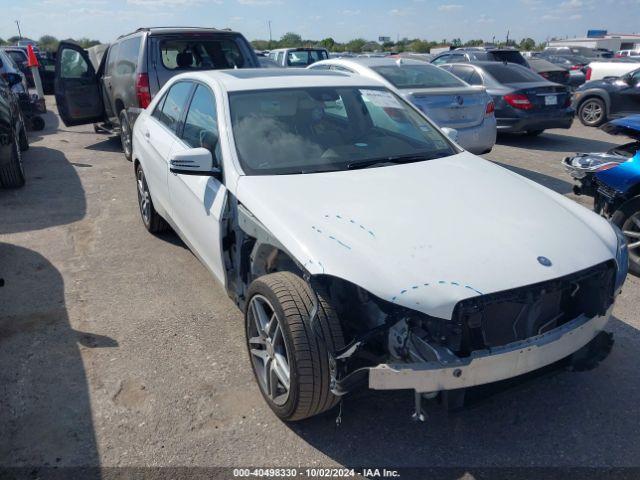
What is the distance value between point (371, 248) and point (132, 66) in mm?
6785

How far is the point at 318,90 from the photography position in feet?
12.6

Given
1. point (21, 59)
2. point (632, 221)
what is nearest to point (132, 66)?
point (632, 221)

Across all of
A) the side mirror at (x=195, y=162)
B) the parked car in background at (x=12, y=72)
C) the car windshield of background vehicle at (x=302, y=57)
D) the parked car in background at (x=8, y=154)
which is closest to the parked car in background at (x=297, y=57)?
the car windshield of background vehicle at (x=302, y=57)

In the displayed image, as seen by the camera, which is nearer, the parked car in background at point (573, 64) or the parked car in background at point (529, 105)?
the parked car in background at point (529, 105)

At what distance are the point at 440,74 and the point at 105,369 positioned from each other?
261 inches

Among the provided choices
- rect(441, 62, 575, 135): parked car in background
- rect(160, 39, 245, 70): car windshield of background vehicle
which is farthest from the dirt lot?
rect(441, 62, 575, 135): parked car in background

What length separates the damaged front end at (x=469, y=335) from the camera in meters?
2.22

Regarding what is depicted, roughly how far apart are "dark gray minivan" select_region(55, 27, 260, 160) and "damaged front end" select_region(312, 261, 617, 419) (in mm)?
5099

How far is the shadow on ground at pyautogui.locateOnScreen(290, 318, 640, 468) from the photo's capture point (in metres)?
2.57

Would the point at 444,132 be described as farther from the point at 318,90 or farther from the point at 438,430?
the point at 438,430

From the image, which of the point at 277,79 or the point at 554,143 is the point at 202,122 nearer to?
the point at 277,79

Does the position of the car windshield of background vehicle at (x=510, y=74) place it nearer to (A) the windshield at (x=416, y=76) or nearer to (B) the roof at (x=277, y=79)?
(A) the windshield at (x=416, y=76)

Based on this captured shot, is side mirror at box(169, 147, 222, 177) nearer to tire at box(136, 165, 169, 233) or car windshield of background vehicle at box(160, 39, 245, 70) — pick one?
tire at box(136, 165, 169, 233)

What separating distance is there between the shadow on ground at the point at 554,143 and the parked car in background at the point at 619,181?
16.5 feet
